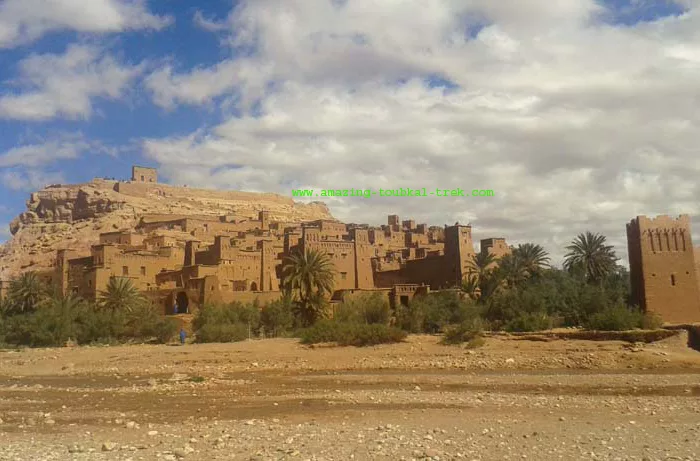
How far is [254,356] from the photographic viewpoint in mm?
26797

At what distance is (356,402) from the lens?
16281 millimetres

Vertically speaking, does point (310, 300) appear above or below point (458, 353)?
above

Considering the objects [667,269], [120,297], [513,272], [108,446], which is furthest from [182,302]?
[108,446]

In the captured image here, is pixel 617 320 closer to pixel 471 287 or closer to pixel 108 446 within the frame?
pixel 471 287

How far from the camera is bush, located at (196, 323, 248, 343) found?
103 ft

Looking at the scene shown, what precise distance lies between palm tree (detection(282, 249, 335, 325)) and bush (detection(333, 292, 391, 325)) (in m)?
1.23

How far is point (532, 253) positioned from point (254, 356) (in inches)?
738

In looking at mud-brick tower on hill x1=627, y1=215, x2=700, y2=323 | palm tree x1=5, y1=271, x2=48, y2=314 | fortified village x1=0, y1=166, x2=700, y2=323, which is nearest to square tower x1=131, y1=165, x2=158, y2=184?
fortified village x1=0, y1=166, x2=700, y2=323

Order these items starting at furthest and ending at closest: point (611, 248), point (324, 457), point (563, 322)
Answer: point (611, 248) < point (563, 322) < point (324, 457)

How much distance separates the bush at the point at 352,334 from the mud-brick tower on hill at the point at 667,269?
10.9 meters

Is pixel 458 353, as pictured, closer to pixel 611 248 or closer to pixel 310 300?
pixel 310 300

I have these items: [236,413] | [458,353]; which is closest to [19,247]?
[458,353]

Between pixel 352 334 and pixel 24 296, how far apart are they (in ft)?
76.3

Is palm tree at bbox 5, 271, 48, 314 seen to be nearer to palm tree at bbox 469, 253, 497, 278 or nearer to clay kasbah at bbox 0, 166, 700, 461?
clay kasbah at bbox 0, 166, 700, 461
